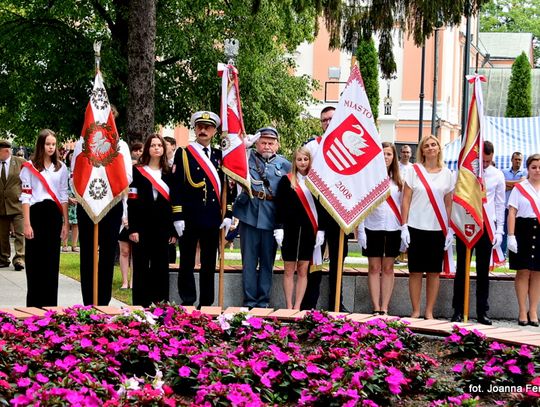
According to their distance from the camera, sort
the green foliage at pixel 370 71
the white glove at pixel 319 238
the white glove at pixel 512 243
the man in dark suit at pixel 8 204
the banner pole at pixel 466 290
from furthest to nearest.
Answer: the green foliage at pixel 370 71 < the man in dark suit at pixel 8 204 < the white glove at pixel 512 243 < the banner pole at pixel 466 290 < the white glove at pixel 319 238

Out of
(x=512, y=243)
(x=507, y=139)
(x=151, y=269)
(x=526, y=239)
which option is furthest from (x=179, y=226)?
(x=507, y=139)

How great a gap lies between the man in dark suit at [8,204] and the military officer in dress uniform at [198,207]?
20.8 feet

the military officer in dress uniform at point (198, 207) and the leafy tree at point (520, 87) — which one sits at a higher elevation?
the leafy tree at point (520, 87)

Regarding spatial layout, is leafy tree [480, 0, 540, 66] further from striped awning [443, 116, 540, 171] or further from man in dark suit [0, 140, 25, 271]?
man in dark suit [0, 140, 25, 271]

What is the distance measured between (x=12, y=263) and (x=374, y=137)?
7.88 metres

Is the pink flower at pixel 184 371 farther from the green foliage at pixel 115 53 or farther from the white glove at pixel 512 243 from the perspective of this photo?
the green foliage at pixel 115 53

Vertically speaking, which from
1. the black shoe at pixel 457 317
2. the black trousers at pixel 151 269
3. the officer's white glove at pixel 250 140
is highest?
the officer's white glove at pixel 250 140

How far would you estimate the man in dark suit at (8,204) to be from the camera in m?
15.8

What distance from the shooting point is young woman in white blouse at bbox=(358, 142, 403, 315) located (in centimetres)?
1056

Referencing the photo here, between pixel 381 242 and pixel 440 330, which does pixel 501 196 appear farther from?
pixel 440 330

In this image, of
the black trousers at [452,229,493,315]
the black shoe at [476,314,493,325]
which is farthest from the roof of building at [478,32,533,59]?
the black shoe at [476,314,493,325]

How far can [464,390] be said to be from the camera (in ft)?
18.5

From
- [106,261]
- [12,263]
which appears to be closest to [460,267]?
[106,261]

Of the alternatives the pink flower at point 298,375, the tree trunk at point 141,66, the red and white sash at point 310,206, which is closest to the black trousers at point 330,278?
the red and white sash at point 310,206
